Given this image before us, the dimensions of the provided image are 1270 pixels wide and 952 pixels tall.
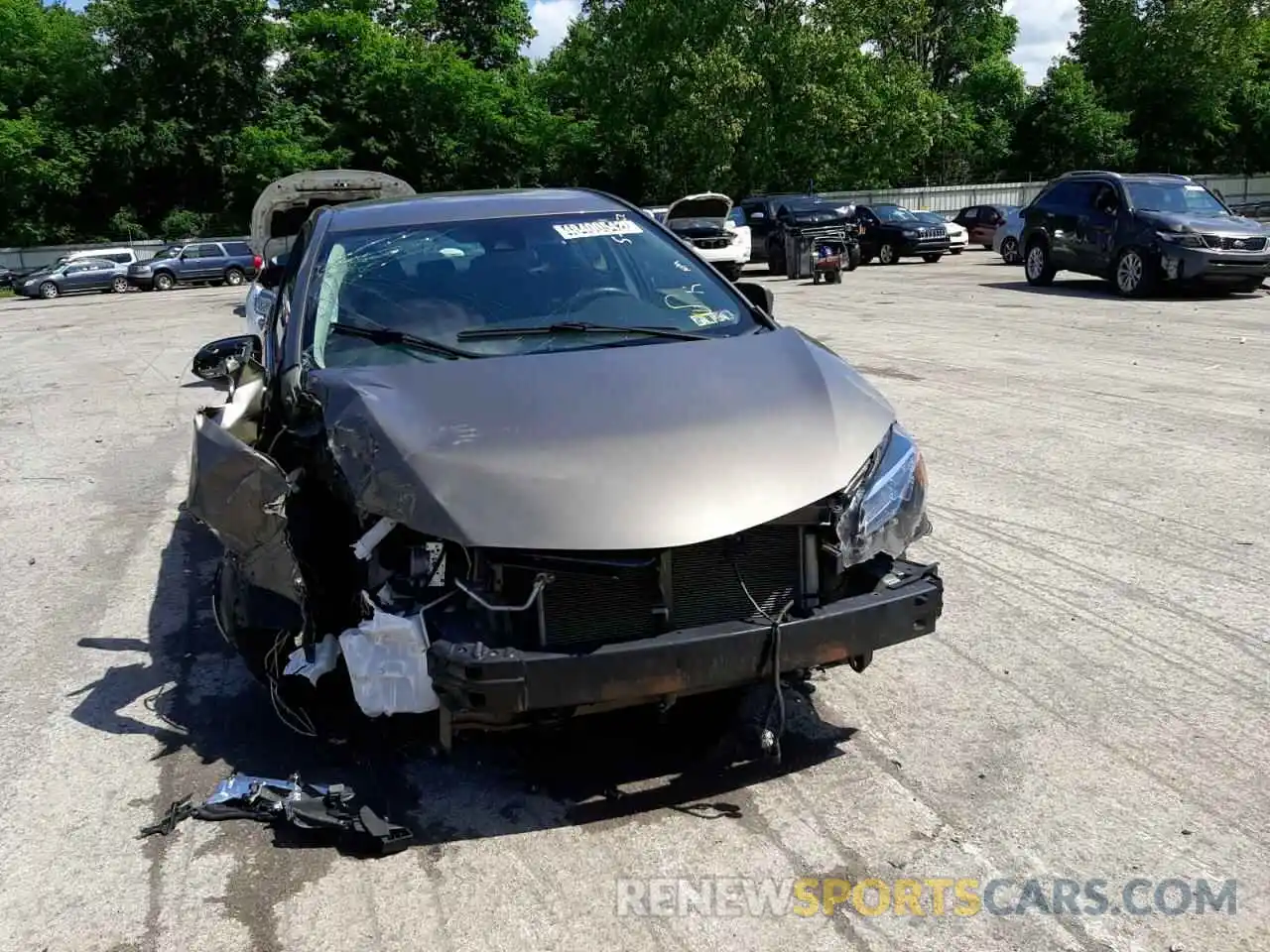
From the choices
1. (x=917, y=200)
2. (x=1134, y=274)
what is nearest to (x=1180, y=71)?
(x=917, y=200)

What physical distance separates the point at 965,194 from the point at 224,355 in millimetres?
47806

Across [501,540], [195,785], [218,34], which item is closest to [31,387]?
[195,785]

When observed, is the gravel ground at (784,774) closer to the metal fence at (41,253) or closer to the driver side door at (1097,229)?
the driver side door at (1097,229)

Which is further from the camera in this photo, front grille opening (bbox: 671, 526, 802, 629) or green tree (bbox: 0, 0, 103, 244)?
green tree (bbox: 0, 0, 103, 244)

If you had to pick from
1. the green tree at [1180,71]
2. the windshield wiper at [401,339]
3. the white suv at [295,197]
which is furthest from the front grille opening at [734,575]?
the green tree at [1180,71]

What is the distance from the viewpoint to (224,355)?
5.45 m

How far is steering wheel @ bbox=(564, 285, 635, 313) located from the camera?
4.52 meters

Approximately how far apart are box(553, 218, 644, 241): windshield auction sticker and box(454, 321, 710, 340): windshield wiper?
2.43ft

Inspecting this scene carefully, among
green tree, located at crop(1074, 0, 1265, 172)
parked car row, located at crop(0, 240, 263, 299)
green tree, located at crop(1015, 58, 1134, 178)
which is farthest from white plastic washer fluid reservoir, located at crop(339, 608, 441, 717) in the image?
green tree, located at crop(1074, 0, 1265, 172)

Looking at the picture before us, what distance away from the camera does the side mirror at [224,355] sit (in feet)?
17.0

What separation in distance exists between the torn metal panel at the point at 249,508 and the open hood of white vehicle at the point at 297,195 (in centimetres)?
993

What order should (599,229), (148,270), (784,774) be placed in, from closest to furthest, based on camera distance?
(784,774) → (599,229) → (148,270)

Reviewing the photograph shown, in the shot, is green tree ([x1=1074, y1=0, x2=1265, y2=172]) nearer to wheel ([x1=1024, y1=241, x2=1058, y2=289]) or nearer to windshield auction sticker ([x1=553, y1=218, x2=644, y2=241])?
wheel ([x1=1024, y1=241, x2=1058, y2=289])

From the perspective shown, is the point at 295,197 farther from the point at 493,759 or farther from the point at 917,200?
the point at 917,200
